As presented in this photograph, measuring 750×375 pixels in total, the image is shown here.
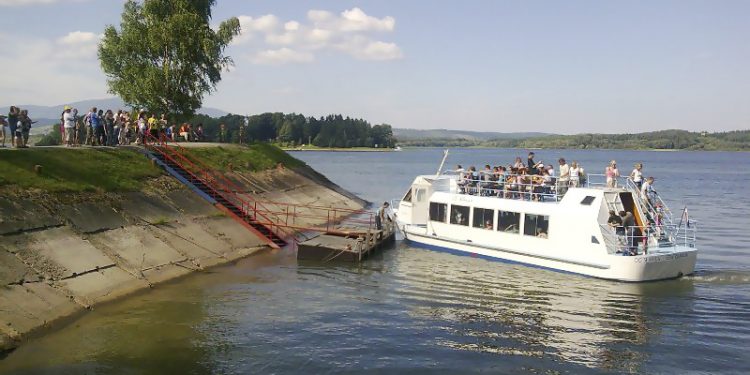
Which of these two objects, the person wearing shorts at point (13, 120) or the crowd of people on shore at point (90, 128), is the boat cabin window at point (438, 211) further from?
the person wearing shorts at point (13, 120)

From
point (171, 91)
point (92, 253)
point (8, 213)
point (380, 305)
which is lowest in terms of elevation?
point (380, 305)

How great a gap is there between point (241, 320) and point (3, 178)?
1217 centimetres

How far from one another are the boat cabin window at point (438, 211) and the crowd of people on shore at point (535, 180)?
142cm

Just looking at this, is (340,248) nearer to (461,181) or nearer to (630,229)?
(461,181)

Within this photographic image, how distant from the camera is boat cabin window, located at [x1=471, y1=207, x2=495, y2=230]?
30.3m

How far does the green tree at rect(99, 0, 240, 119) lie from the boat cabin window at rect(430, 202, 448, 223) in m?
27.1

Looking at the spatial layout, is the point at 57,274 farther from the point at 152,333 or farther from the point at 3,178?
the point at 3,178

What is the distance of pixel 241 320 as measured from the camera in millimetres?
19234

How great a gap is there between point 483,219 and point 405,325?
12.5 m

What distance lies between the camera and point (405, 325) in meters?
19.4

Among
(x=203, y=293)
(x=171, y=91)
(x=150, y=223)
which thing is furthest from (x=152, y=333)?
(x=171, y=91)

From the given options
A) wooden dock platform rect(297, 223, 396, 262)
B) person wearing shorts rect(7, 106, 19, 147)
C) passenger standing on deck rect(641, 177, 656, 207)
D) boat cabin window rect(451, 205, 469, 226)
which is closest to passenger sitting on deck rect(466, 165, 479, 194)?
boat cabin window rect(451, 205, 469, 226)

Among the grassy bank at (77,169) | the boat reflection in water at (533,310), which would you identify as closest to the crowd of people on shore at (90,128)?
the grassy bank at (77,169)

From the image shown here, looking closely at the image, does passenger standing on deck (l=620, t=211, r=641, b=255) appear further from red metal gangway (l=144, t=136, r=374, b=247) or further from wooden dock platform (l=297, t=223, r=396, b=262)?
red metal gangway (l=144, t=136, r=374, b=247)
